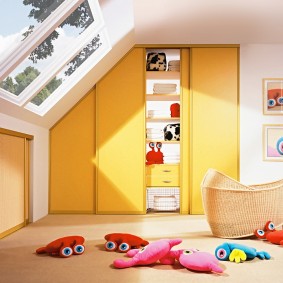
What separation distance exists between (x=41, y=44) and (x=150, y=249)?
2005 mm

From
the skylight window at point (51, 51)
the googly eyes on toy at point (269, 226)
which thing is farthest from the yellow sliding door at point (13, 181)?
the googly eyes on toy at point (269, 226)

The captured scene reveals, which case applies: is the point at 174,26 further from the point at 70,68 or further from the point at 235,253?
the point at 235,253

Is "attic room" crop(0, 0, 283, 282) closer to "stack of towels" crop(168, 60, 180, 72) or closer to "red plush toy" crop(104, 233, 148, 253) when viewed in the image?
"stack of towels" crop(168, 60, 180, 72)

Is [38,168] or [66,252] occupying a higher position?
[38,168]

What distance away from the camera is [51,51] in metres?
4.14

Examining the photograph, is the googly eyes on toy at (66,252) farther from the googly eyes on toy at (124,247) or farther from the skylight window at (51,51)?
the skylight window at (51,51)

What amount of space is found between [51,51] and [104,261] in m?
2.03

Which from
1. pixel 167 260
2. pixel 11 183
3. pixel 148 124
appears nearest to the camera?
pixel 167 260

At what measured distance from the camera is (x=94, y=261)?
305cm

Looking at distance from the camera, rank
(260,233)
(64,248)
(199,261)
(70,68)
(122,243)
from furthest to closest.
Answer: (70,68), (260,233), (122,243), (64,248), (199,261)

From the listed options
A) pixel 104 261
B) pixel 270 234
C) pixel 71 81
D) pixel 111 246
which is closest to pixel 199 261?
pixel 104 261

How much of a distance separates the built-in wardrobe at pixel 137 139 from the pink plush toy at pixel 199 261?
116 inches

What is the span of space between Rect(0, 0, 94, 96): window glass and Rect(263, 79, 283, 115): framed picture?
2.62 m

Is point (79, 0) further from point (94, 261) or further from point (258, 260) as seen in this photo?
point (258, 260)
